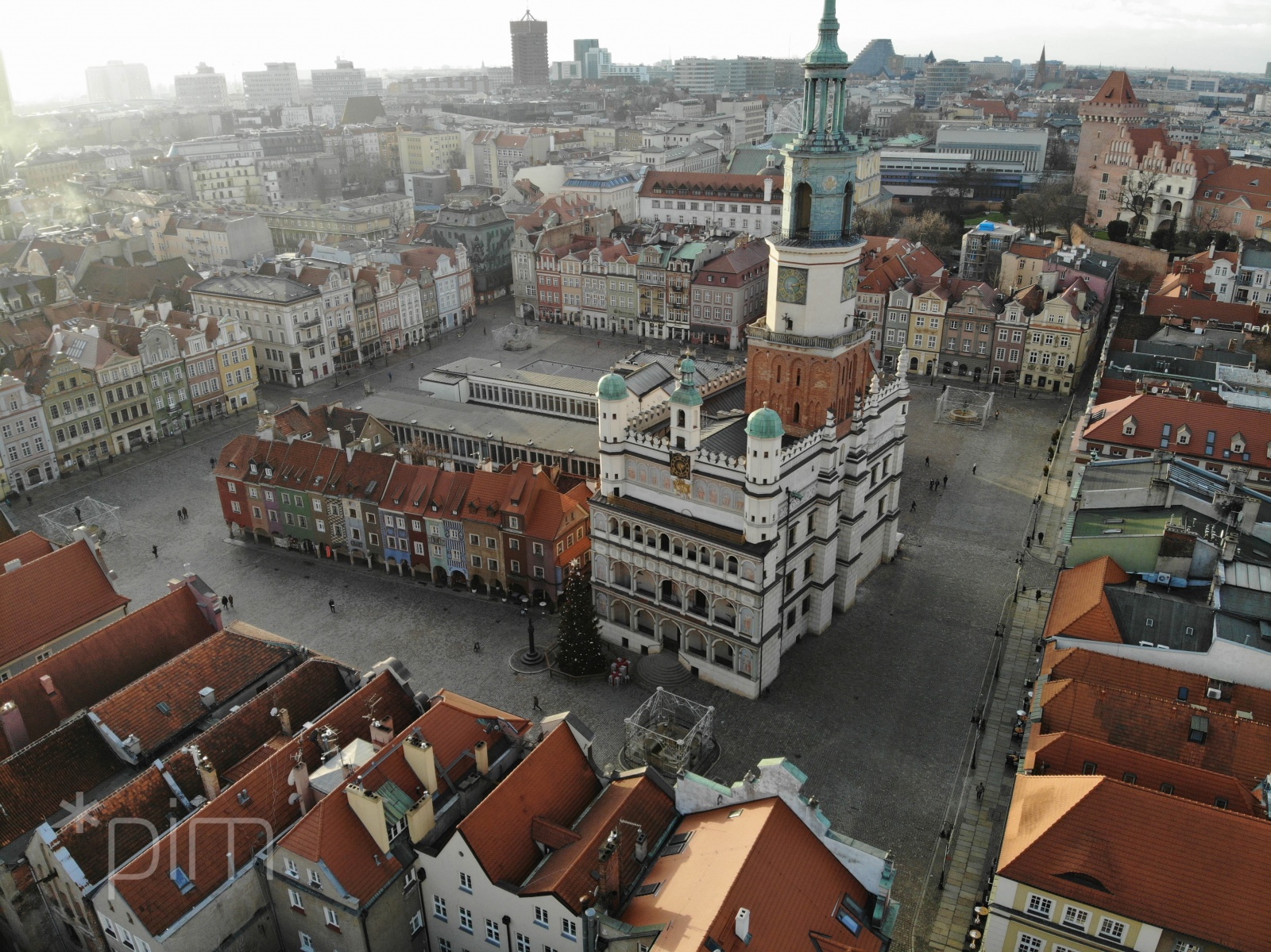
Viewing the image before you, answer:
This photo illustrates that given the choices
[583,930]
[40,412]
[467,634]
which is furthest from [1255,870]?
[40,412]

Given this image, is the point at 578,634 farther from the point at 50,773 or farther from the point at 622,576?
the point at 50,773

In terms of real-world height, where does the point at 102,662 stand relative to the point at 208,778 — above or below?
below

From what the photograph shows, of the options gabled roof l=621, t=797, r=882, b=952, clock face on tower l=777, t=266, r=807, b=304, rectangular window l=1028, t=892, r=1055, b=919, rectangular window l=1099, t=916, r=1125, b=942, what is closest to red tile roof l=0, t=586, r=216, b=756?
gabled roof l=621, t=797, r=882, b=952

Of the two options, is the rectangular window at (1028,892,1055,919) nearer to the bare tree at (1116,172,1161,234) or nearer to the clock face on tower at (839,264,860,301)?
the clock face on tower at (839,264,860,301)

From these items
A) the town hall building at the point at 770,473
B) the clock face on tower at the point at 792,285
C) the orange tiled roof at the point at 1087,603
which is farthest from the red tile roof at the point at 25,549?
the orange tiled roof at the point at 1087,603

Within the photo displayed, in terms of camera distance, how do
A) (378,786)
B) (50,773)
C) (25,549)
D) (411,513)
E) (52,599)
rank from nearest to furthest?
(378,786)
(50,773)
(52,599)
(25,549)
(411,513)

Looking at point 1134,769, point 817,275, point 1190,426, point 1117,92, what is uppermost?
point 1117,92

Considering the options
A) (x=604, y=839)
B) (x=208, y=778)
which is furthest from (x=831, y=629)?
(x=208, y=778)

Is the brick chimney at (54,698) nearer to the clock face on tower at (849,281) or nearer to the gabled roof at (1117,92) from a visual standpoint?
the clock face on tower at (849,281)
